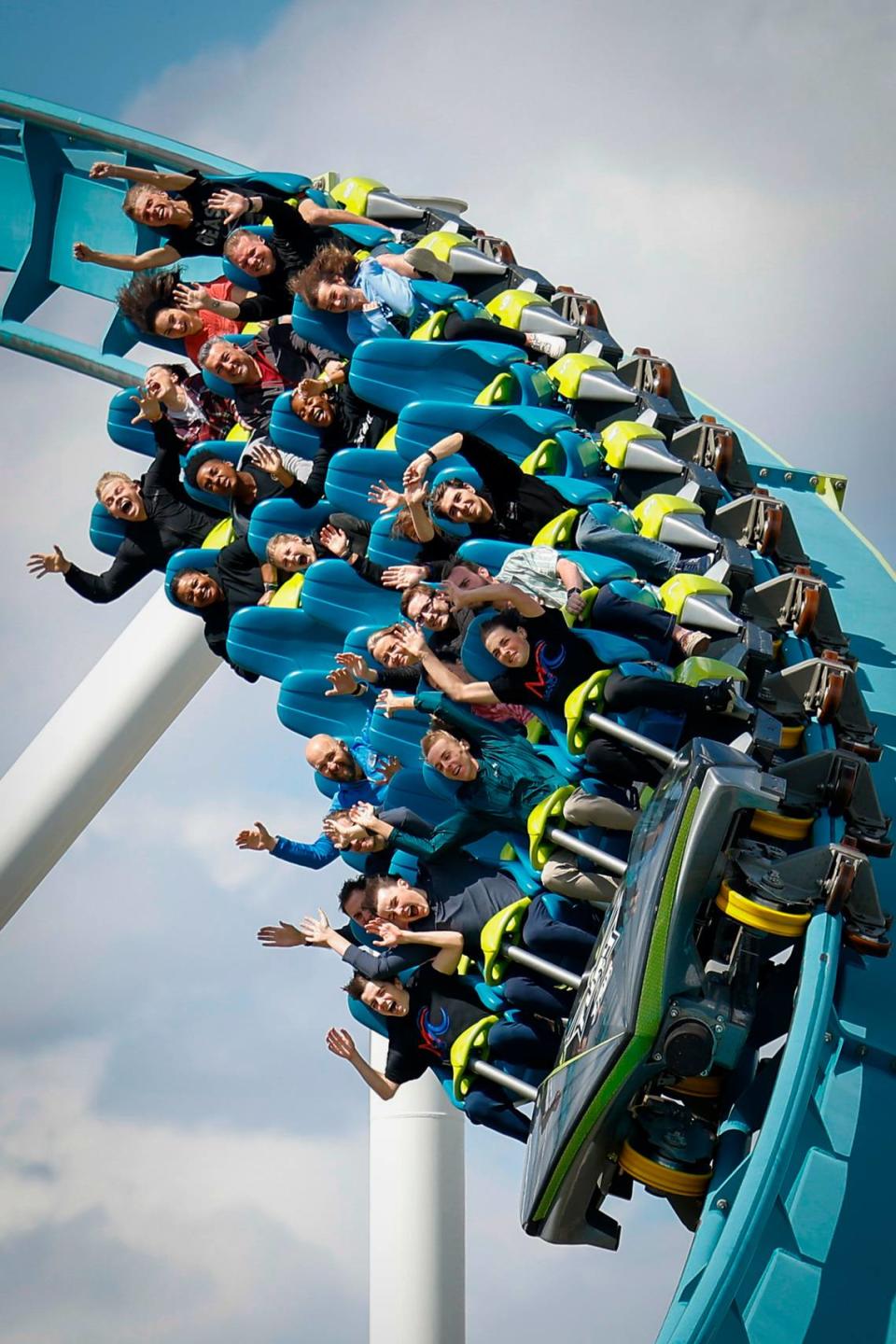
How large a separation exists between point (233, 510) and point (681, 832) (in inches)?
107

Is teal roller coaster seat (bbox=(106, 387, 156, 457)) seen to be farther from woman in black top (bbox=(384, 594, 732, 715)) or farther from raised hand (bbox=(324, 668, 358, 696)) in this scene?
woman in black top (bbox=(384, 594, 732, 715))

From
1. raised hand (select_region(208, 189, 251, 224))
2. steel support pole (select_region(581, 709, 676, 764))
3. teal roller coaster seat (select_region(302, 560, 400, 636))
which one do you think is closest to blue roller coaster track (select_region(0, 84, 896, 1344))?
steel support pole (select_region(581, 709, 676, 764))

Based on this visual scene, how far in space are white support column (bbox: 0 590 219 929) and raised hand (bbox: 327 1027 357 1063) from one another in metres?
2.29

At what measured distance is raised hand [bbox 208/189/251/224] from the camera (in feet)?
22.7

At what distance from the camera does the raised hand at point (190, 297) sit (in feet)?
22.6

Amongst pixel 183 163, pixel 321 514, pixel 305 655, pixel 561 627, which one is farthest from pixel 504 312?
pixel 183 163

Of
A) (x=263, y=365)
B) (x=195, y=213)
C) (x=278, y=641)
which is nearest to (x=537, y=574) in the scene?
(x=278, y=641)

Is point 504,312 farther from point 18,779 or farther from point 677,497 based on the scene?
point 18,779

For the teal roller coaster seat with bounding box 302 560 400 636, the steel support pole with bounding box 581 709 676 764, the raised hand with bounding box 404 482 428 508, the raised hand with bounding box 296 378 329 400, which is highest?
the raised hand with bounding box 296 378 329 400

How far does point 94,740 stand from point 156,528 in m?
1.30

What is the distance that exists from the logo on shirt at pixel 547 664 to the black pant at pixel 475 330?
5.05 ft

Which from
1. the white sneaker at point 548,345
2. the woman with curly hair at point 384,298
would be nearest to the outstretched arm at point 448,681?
the woman with curly hair at point 384,298

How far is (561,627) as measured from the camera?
5.49 m

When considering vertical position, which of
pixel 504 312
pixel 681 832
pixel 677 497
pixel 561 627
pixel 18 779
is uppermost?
pixel 504 312
